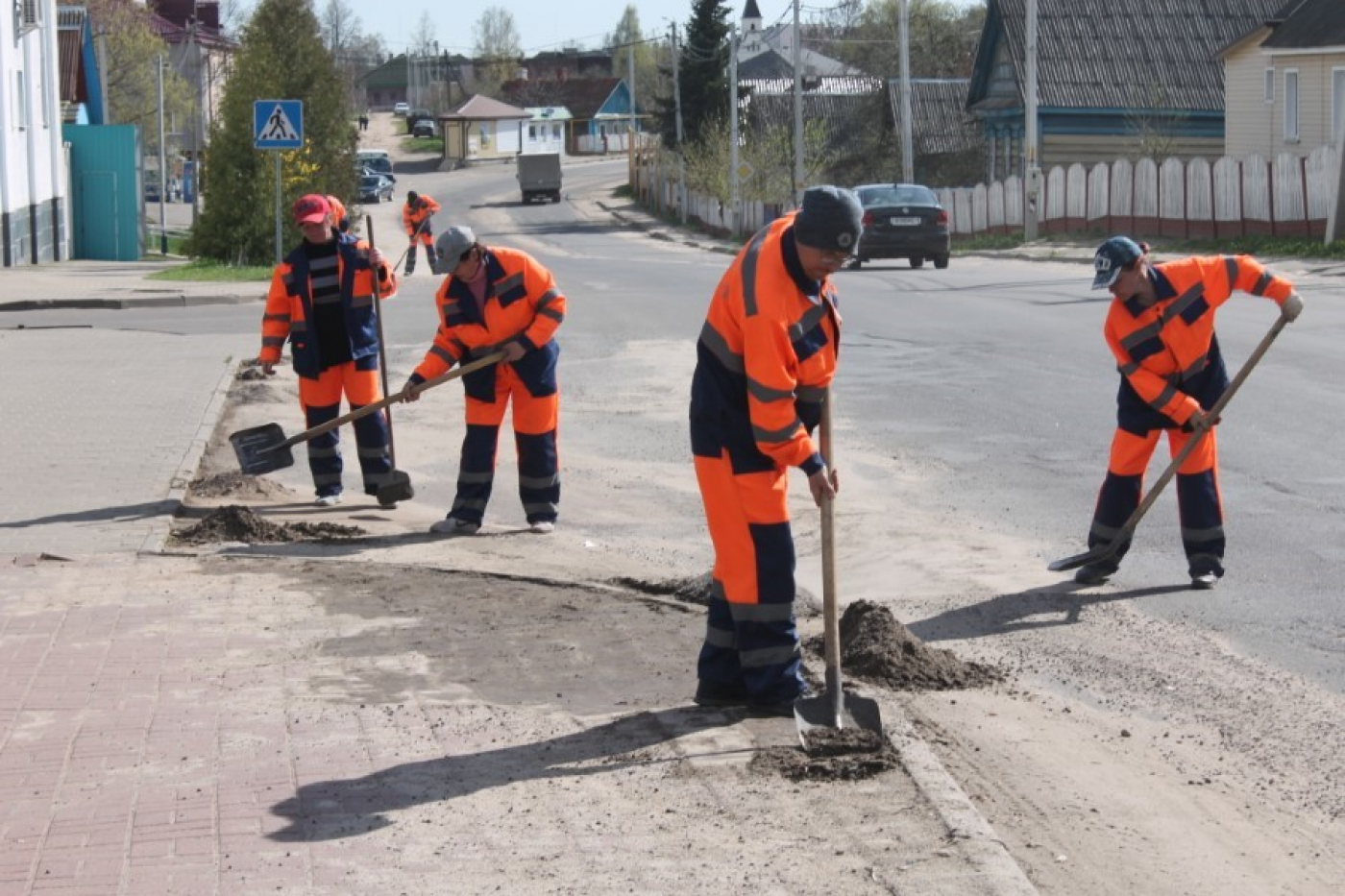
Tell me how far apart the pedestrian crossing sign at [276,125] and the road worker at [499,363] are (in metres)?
14.5

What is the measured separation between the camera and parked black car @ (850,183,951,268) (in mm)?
31562

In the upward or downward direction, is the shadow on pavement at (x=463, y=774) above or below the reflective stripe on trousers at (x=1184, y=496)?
below

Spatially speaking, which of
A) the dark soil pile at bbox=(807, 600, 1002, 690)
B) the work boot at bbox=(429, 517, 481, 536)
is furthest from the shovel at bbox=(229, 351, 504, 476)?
the dark soil pile at bbox=(807, 600, 1002, 690)

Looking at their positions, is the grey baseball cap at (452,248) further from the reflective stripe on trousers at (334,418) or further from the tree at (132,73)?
the tree at (132,73)

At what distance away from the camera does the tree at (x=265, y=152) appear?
34.0 meters

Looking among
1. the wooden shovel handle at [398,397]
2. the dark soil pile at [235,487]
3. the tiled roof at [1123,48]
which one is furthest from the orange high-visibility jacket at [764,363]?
the tiled roof at [1123,48]

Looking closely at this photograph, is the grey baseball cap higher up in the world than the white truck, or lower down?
lower down

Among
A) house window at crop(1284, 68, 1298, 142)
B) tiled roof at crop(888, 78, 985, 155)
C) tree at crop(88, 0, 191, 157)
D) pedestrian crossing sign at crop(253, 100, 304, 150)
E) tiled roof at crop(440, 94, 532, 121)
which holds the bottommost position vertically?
pedestrian crossing sign at crop(253, 100, 304, 150)

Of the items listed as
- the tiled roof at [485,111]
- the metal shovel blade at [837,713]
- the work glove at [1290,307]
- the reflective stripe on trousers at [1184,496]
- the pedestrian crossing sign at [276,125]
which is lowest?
the metal shovel blade at [837,713]

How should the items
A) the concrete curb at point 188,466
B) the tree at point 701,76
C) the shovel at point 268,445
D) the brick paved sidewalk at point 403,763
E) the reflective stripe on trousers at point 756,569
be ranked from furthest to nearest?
the tree at point 701,76, the shovel at point 268,445, the concrete curb at point 188,466, the reflective stripe on trousers at point 756,569, the brick paved sidewalk at point 403,763

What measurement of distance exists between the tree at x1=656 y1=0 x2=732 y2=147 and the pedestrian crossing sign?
46.0m

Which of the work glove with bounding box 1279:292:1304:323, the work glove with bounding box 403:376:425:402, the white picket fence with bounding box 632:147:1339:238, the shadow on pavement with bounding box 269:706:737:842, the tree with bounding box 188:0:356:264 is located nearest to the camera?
the shadow on pavement with bounding box 269:706:737:842

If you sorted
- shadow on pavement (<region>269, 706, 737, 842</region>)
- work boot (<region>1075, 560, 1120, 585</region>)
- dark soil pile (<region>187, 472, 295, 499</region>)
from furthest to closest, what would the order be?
dark soil pile (<region>187, 472, 295, 499</region>)
work boot (<region>1075, 560, 1120, 585</region>)
shadow on pavement (<region>269, 706, 737, 842</region>)

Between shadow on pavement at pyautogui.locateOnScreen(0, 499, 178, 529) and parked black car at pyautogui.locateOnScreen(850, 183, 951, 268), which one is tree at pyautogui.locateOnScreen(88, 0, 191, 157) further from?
shadow on pavement at pyautogui.locateOnScreen(0, 499, 178, 529)
